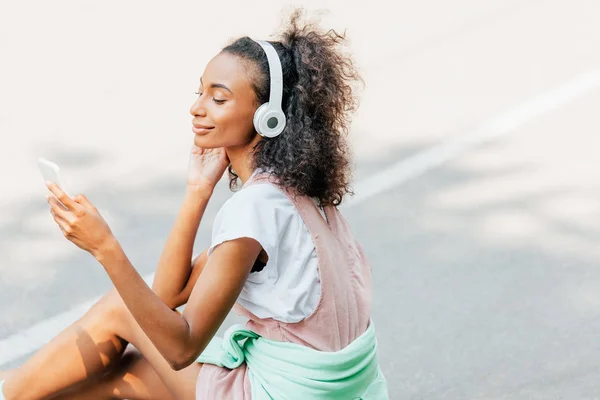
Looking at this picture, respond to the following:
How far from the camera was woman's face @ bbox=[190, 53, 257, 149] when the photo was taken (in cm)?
320

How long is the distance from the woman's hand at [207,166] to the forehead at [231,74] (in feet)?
1.23

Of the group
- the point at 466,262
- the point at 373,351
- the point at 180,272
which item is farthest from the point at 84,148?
the point at 373,351

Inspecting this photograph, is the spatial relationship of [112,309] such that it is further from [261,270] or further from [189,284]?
[261,270]

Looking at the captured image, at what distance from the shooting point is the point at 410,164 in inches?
248

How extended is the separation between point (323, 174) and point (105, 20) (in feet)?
17.5

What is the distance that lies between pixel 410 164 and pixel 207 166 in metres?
2.89

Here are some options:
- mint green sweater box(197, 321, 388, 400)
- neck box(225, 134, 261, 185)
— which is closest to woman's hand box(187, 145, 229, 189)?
neck box(225, 134, 261, 185)

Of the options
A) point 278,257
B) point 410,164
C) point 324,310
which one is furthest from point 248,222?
point 410,164

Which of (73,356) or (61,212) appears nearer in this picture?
(61,212)

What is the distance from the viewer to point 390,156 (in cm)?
639

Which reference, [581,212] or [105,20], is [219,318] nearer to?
[581,212]

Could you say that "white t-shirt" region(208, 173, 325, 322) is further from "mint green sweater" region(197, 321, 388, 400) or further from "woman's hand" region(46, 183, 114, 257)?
"woman's hand" region(46, 183, 114, 257)

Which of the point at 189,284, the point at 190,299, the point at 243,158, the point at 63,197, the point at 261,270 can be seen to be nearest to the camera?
the point at 63,197

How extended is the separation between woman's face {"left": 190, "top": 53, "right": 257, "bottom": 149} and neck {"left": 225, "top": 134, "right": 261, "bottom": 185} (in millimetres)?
Answer: 19
